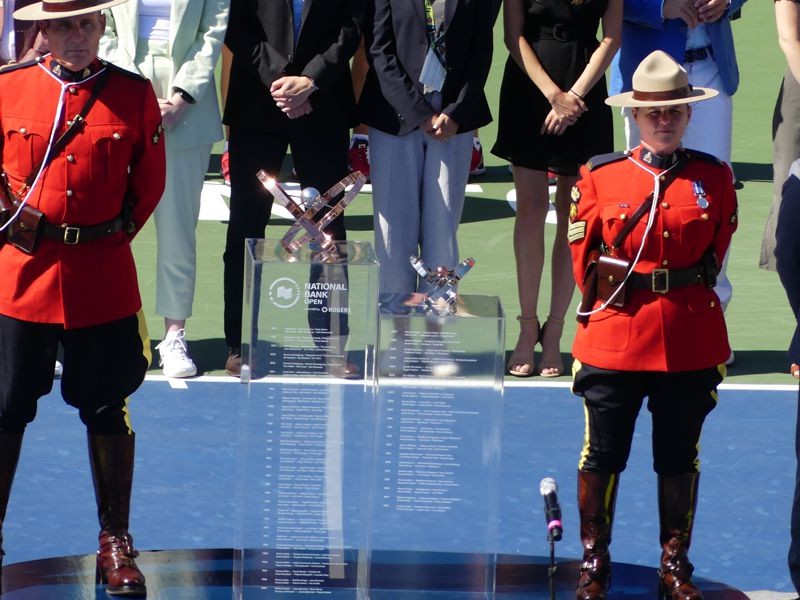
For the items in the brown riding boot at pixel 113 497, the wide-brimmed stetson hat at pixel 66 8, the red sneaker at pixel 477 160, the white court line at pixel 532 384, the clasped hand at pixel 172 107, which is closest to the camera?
the wide-brimmed stetson hat at pixel 66 8

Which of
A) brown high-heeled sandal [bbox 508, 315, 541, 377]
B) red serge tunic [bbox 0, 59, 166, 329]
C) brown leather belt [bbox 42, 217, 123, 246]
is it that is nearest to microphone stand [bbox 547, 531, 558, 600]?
red serge tunic [bbox 0, 59, 166, 329]

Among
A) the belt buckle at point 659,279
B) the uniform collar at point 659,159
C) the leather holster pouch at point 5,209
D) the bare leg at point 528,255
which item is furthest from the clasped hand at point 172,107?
the belt buckle at point 659,279

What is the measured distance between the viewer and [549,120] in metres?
8.31

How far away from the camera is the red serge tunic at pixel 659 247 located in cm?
569

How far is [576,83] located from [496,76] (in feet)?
33.2

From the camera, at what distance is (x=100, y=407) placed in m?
5.93

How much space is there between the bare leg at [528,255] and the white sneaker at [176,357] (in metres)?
1.67

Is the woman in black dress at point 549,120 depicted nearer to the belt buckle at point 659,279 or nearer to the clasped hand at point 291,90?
the clasped hand at point 291,90

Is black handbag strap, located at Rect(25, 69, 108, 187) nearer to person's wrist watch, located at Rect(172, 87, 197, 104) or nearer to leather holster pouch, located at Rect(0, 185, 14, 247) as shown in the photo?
leather holster pouch, located at Rect(0, 185, 14, 247)

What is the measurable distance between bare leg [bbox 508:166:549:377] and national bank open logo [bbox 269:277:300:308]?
3.08 metres

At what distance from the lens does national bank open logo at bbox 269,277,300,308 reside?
5.66 metres

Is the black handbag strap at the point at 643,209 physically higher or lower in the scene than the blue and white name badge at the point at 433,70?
lower

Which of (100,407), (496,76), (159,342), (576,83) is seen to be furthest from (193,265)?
(496,76)

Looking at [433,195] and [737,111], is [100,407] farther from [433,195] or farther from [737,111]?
[737,111]
